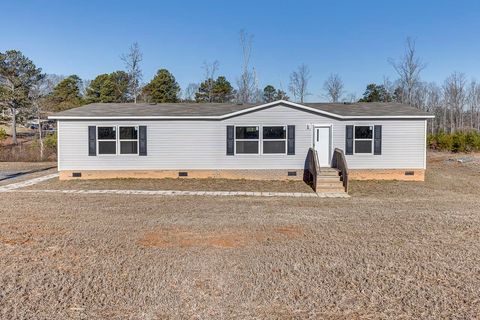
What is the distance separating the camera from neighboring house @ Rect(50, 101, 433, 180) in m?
14.2

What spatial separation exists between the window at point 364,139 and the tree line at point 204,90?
2517 centimetres

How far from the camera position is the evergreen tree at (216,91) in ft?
136

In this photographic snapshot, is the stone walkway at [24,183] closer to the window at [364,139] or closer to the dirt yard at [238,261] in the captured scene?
the dirt yard at [238,261]

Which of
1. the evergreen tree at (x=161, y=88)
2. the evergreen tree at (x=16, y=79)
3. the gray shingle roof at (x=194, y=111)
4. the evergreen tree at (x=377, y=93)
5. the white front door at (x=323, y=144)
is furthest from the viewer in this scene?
the evergreen tree at (x=377, y=93)

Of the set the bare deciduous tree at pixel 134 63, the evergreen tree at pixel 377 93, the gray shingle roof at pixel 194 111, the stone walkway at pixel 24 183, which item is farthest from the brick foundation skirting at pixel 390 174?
the evergreen tree at pixel 377 93

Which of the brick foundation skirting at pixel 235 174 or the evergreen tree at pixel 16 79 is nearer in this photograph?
the brick foundation skirting at pixel 235 174

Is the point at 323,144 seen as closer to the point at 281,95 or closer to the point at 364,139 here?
the point at 364,139

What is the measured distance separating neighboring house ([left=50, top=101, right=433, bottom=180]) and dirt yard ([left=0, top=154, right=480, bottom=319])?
5045mm

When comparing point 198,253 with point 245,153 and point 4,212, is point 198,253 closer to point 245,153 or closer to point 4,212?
point 4,212

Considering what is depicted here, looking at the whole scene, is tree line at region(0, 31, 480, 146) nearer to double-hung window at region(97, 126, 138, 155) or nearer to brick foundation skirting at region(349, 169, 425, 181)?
double-hung window at region(97, 126, 138, 155)

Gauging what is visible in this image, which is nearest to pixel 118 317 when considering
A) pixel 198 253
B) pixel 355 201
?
pixel 198 253

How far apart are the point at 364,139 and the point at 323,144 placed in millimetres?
1634

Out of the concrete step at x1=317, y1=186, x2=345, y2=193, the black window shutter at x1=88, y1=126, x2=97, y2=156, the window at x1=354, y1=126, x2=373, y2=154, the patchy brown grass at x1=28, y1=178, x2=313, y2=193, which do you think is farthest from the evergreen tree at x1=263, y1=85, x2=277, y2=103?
the concrete step at x1=317, y1=186, x2=345, y2=193

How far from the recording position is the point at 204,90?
42.5 meters
